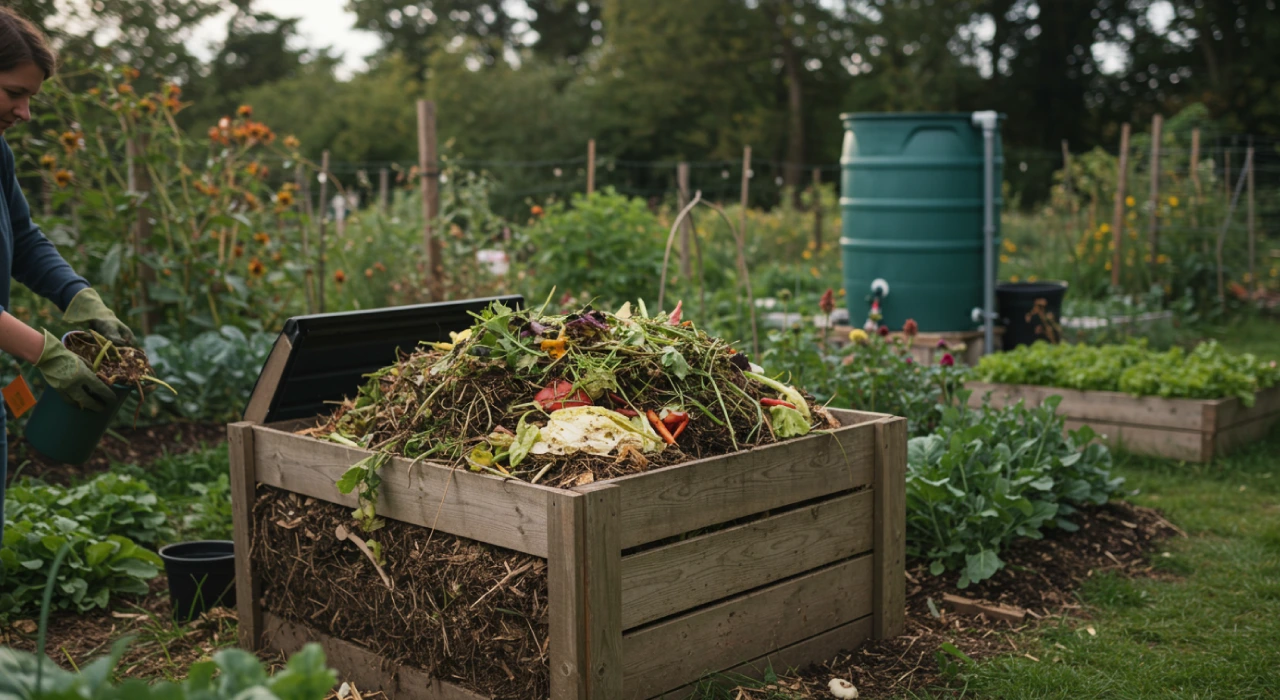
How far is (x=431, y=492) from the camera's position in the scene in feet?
7.36

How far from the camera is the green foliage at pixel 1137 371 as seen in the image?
4707 mm

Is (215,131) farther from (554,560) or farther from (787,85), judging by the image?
(787,85)

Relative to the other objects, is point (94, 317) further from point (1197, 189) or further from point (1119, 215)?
point (1197, 189)

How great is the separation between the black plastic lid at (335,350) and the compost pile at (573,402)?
264 millimetres

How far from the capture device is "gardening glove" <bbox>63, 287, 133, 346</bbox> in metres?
2.50

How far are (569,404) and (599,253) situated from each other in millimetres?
4097

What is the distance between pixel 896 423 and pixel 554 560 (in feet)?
3.71

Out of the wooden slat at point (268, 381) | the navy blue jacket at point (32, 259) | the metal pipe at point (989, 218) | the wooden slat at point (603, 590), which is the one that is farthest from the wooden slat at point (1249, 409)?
the navy blue jacket at point (32, 259)

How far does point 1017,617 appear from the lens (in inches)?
118

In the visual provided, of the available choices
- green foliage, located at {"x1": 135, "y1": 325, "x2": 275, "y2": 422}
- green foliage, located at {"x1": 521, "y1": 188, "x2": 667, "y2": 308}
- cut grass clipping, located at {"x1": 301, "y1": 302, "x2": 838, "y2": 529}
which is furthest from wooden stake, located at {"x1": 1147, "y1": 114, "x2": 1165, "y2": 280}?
cut grass clipping, located at {"x1": 301, "y1": 302, "x2": 838, "y2": 529}

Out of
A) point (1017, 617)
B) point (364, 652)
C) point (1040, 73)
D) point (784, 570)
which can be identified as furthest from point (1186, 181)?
point (1040, 73)

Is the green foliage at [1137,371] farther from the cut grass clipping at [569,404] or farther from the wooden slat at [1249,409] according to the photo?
the cut grass clipping at [569,404]

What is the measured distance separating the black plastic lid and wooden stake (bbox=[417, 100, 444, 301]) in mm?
2916

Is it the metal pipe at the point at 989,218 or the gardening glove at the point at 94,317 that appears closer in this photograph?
the gardening glove at the point at 94,317
